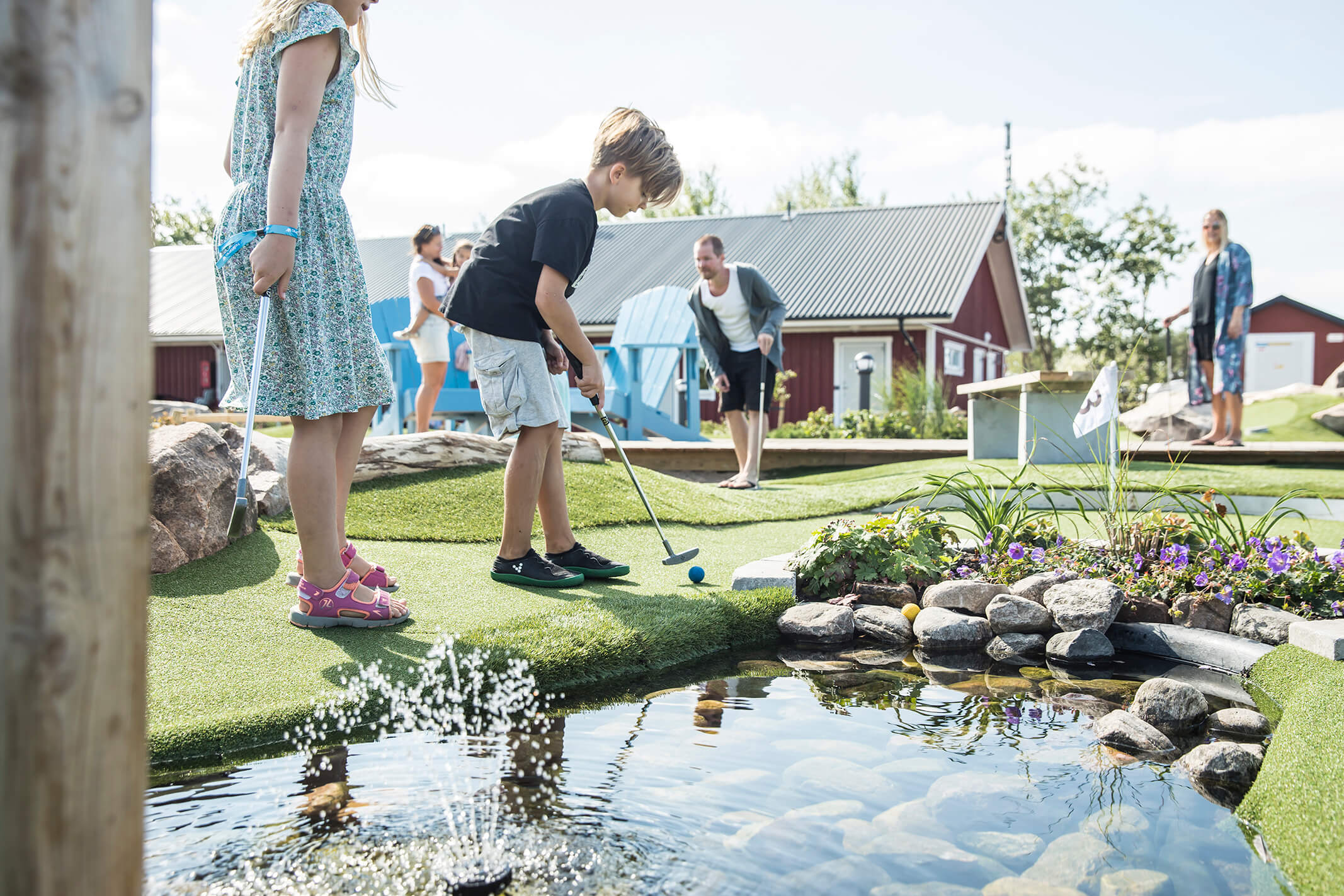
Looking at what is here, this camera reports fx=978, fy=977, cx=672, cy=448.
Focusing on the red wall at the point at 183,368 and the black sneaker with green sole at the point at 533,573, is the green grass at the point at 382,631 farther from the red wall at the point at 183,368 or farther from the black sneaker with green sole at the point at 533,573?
the red wall at the point at 183,368

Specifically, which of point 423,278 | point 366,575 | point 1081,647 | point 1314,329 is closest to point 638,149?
point 366,575

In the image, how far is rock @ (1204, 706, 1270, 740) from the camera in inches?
84.7

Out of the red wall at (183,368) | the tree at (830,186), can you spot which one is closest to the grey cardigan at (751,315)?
the red wall at (183,368)

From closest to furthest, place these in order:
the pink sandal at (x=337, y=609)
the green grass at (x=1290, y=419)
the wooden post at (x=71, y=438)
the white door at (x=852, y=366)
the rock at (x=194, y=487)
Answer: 1. the wooden post at (x=71, y=438)
2. the pink sandal at (x=337, y=609)
3. the rock at (x=194, y=487)
4. the green grass at (x=1290, y=419)
5. the white door at (x=852, y=366)

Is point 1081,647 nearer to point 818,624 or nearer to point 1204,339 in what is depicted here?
point 818,624

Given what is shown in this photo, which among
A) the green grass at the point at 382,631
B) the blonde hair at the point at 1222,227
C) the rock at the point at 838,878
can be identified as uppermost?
the blonde hair at the point at 1222,227

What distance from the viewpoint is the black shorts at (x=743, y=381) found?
6215mm

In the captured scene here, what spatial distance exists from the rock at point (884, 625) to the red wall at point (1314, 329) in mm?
23775

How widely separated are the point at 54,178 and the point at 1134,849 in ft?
5.62

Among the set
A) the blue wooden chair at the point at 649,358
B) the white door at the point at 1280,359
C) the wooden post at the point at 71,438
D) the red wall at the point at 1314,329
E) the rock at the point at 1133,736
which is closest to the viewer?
the wooden post at the point at 71,438

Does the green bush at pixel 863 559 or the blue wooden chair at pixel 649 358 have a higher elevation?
the blue wooden chair at pixel 649 358

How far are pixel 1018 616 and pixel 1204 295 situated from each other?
4.82 m

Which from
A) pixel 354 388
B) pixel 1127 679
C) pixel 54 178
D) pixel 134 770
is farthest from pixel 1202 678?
pixel 54 178

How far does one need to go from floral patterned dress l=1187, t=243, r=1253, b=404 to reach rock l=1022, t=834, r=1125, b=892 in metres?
5.87
